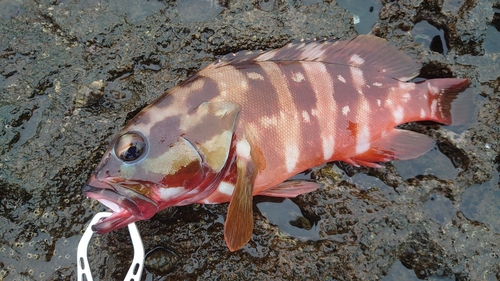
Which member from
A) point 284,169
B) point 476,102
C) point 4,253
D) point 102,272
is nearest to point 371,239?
point 284,169

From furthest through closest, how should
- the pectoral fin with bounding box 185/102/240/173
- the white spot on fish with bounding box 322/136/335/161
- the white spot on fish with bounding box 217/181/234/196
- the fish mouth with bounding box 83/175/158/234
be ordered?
the white spot on fish with bounding box 322/136/335/161 → the white spot on fish with bounding box 217/181/234/196 → the pectoral fin with bounding box 185/102/240/173 → the fish mouth with bounding box 83/175/158/234

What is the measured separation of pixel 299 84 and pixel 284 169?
1.58 ft

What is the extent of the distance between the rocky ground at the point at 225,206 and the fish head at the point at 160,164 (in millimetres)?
420

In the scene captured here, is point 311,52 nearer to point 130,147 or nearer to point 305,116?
point 305,116

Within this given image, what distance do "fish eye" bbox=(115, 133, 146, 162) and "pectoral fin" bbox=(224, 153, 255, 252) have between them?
19.0 inches

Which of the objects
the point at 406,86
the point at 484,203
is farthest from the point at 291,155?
the point at 484,203

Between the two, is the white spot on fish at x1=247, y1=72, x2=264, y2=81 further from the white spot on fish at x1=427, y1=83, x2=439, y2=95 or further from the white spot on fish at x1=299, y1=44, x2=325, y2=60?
the white spot on fish at x1=427, y1=83, x2=439, y2=95

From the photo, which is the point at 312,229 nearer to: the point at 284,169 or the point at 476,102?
the point at 284,169

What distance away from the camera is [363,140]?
7.86ft

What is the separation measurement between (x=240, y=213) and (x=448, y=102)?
1511mm

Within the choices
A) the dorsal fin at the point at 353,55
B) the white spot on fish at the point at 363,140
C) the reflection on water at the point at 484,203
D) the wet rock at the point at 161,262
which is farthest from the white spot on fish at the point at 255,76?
the reflection on water at the point at 484,203

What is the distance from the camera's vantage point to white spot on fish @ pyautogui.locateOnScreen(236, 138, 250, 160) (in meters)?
2.02

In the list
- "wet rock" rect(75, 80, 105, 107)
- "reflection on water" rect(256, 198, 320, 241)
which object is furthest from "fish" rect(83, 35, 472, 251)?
"wet rock" rect(75, 80, 105, 107)

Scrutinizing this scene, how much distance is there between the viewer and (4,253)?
7.32ft
